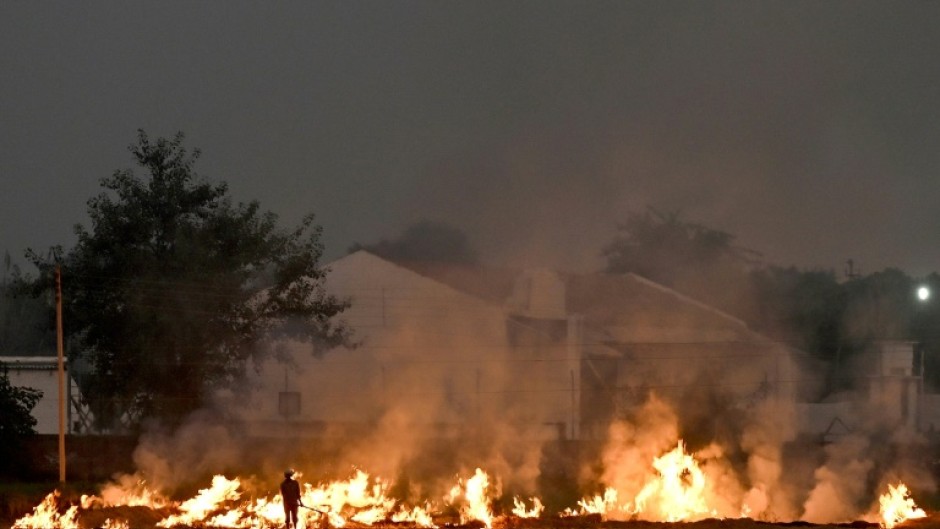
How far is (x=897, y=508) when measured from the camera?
2445cm

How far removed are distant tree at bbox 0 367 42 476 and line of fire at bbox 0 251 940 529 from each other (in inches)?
80.9

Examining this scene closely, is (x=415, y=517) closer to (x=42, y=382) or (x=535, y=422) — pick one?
(x=535, y=422)

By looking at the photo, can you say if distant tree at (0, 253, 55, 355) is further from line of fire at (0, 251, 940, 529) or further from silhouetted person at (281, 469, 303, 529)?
silhouetted person at (281, 469, 303, 529)

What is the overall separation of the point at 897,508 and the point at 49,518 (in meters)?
17.4

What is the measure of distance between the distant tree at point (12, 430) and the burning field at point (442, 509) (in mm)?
9618

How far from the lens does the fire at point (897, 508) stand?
949 inches

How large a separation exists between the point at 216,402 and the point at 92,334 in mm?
4588

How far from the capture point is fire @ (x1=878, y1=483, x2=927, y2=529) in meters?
24.1

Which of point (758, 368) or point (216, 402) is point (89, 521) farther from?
point (758, 368)

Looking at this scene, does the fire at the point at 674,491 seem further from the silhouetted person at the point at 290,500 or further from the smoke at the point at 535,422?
the silhouetted person at the point at 290,500

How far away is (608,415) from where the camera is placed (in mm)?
39875

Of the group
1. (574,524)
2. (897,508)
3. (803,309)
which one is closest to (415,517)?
(574,524)

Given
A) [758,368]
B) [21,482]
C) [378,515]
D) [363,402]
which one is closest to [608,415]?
[758,368]

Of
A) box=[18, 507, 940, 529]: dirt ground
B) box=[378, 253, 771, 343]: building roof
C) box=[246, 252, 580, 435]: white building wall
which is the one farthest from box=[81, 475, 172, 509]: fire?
box=[378, 253, 771, 343]: building roof
